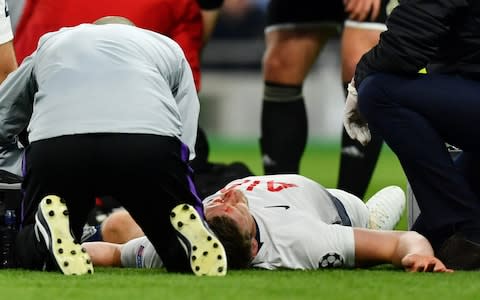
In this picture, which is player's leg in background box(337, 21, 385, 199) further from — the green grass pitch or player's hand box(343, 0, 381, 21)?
the green grass pitch

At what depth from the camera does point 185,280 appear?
151 inches

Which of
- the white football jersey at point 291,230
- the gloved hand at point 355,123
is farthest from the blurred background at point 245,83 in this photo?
the gloved hand at point 355,123

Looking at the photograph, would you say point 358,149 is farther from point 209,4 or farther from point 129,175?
point 129,175

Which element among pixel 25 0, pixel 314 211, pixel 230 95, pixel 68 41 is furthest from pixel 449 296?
pixel 230 95

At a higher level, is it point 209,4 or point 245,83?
point 209,4

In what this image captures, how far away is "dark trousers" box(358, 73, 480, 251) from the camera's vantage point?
165 inches

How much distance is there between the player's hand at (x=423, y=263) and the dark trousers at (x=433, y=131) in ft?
0.60

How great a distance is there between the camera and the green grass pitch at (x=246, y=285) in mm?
3512

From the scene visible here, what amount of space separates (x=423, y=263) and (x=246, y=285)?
62 cm

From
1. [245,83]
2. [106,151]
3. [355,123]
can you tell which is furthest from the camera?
[245,83]

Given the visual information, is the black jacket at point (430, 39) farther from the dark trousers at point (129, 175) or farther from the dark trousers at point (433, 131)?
the dark trousers at point (129, 175)

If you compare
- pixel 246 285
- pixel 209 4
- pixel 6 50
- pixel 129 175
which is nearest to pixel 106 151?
pixel 129 175

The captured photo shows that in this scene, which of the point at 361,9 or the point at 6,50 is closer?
the point at 6,50

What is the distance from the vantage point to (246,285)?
12.2ft
